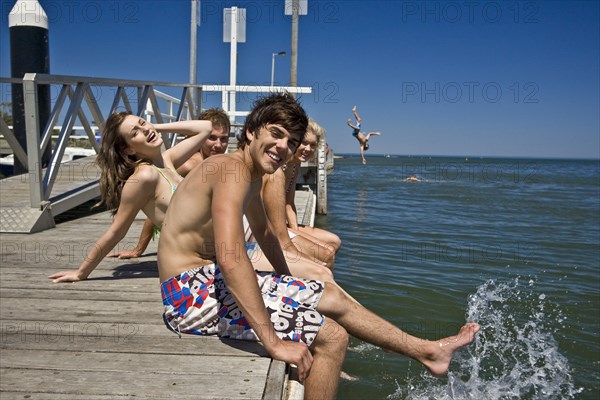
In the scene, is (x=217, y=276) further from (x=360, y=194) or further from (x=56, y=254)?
(x=360, y=194)

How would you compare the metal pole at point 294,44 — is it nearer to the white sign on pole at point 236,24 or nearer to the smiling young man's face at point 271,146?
the white sign on pole at point 236,24

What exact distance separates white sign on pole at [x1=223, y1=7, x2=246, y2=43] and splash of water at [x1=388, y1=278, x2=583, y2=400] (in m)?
8.82

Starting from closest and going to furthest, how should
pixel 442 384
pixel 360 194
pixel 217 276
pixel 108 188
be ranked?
pixel 217 276, pixel 108 188, pixel 442 384, pixel 360 194

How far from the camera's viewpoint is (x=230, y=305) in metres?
2.51

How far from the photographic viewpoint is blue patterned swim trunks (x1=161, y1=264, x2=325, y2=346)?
2361 millimetres

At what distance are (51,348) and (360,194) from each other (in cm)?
1888

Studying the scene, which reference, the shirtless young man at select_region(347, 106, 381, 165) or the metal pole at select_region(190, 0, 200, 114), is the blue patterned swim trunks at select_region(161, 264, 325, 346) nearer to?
the metal pole at select_region(190, 0, 200, 114)

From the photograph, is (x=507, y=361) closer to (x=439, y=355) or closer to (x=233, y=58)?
(x=439, y=355)

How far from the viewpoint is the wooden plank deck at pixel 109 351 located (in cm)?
216

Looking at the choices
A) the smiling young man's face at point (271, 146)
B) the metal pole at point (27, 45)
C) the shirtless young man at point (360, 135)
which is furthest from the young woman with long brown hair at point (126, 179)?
the shirtless young man at point (360, 135)

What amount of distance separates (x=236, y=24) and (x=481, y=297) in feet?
29.7

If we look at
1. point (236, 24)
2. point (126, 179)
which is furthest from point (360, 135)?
point (126, 179)

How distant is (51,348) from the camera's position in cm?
254

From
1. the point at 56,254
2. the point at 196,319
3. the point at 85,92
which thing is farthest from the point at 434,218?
the point at 196,319
